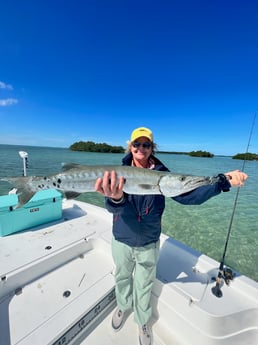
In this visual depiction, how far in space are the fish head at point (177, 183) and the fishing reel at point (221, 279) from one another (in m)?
1.34

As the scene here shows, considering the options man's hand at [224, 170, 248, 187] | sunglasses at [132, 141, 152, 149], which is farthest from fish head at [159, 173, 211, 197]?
sunglasses at [132, 141, 152, 149]

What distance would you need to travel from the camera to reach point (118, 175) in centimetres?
163

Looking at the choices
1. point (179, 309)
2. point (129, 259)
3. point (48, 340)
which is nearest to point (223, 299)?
point (179, 309)

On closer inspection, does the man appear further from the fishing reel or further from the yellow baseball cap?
the fishing reel

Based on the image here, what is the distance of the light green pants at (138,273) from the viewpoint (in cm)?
182

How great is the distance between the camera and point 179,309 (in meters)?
1.90

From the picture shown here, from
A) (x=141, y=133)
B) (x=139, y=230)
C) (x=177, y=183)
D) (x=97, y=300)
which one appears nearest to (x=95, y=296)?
(x=97, y=300)

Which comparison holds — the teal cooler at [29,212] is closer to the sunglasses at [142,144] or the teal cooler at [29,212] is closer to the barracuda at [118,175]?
the barracuda at [118,175]

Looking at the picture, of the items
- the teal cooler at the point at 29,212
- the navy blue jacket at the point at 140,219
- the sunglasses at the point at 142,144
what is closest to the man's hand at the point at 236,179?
the navy blue jacket at the point at 140,219

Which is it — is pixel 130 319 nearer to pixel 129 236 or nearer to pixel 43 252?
pixel 129 236

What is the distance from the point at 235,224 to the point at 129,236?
672 centimetres

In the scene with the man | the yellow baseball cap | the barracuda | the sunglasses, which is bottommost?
the man

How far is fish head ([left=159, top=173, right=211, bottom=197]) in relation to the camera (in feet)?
5.03

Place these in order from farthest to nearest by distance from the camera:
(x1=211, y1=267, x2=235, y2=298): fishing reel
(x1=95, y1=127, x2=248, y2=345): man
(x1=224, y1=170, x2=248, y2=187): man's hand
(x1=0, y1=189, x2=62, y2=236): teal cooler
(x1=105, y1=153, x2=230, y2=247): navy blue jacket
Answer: (x1=0, y1=189, x2=62, y2=236): teal cooler, (x1=211, y1=267, x2=235, y2=298): fishing reel, (x1=105, y1=153, x2=230, y2=247): navy blue jacket, (x1=95, y1=127, x2=248, y2=345): man, (x1=224, y1=170, x2=248, y2=187): man's hand
